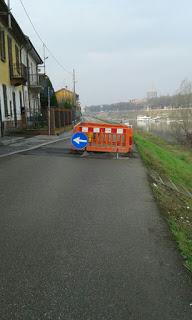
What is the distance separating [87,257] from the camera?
15.5ft

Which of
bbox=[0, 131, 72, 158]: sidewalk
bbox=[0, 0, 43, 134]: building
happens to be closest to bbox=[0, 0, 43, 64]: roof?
bbox=[0, 0, 43, 134]: building

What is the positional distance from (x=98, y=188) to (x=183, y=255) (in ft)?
13.4

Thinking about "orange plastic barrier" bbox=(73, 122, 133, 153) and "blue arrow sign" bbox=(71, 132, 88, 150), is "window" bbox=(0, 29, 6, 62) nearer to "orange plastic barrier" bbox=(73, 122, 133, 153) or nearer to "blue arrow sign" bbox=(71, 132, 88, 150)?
"blue arrow sign" bbox=(71, 132, 88, 150)

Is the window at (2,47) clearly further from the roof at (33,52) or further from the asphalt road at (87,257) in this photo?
the asphalt road at (87,257)

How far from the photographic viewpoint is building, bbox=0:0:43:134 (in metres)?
25.4

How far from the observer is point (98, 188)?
8844 millimetres

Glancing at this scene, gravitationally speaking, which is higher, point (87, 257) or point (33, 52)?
point (33, 52)

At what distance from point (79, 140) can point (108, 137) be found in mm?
1090

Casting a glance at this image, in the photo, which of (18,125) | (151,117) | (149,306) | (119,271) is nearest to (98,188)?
(119,271)

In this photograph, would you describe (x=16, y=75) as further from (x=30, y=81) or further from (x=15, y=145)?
(x=15, y=145)

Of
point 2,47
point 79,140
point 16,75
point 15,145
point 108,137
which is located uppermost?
point 2,47

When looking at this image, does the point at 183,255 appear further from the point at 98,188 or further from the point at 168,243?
the point at 98,188

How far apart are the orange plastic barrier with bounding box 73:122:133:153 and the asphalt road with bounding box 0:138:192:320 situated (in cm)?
622

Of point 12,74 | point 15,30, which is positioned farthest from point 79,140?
point 15,30
